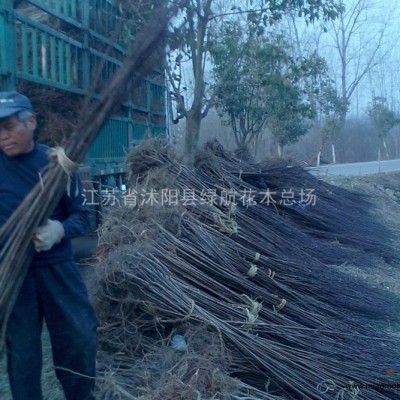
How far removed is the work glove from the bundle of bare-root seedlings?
1084 mm

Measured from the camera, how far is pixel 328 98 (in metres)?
20.8

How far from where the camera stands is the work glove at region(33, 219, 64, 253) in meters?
2.95

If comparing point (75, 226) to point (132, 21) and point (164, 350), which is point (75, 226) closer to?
point (164, 350)

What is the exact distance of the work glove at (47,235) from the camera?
2947 mm

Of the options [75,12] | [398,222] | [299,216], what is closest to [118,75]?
[75,12]

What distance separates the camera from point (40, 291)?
10.5 ft

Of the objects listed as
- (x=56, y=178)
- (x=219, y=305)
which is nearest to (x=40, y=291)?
(x=56, y=178)

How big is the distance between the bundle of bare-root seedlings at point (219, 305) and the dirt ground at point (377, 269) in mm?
322

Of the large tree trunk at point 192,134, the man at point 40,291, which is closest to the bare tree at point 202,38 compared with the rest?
the large tree trunk at point 192,134

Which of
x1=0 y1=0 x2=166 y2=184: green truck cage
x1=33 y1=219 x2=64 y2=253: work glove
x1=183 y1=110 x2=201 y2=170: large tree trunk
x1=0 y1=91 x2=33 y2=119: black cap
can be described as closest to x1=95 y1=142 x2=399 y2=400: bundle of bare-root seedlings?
x1=183 y1=110 x2=201 y2=170: large tree trunk

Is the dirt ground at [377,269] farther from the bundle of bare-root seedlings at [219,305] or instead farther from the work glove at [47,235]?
the work glove at [47,235]

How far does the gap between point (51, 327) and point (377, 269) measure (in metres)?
5.25

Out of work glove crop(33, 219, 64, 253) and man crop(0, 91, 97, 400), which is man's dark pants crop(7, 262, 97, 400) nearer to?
man crop(0, 91, 97, 400)

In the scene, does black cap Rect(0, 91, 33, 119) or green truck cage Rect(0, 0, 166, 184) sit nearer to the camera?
black cap Rect(0, 91, 33, 119)
